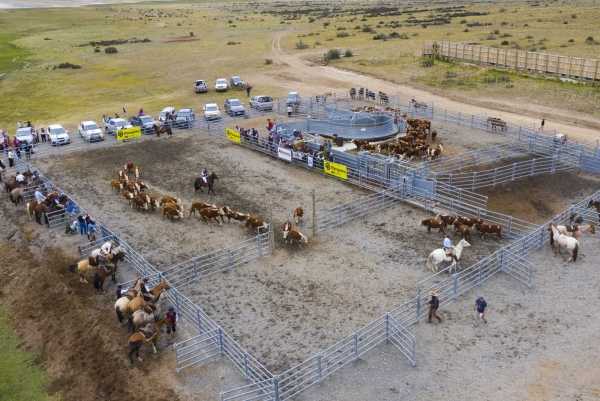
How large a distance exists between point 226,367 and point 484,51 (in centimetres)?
5426

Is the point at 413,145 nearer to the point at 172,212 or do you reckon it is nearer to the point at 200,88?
the point at 172,212

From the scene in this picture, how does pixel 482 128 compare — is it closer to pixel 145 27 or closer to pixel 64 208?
pixel 64 208

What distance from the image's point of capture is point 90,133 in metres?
36.4

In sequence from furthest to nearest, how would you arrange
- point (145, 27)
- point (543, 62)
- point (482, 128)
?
point (145, 27)
point (543, 62)
point (482, 128)

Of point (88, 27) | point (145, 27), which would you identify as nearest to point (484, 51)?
point (145, 27)

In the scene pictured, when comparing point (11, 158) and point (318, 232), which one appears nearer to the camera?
point (318, 232)

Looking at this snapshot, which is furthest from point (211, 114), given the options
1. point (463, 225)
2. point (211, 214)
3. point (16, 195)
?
point (463, 225)

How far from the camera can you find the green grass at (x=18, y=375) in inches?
592

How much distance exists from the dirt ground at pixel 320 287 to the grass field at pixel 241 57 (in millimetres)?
25900

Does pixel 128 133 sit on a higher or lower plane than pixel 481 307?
higher

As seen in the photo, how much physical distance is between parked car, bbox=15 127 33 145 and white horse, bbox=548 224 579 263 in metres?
30.8

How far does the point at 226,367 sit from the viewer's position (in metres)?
15.2

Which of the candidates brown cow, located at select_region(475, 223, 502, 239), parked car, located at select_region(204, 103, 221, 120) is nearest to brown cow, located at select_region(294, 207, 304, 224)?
brown cow, located at select_region(475, 223, 502, 239)

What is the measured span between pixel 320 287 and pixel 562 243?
8.91 meters
